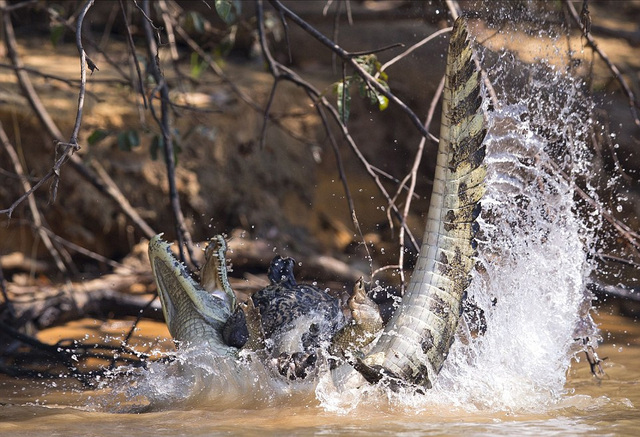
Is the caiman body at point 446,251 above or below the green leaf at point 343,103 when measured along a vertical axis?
below

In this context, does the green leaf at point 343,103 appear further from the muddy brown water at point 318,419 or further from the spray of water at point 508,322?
the muddy brown water at point 318,419

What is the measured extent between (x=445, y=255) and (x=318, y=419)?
2.25 ft

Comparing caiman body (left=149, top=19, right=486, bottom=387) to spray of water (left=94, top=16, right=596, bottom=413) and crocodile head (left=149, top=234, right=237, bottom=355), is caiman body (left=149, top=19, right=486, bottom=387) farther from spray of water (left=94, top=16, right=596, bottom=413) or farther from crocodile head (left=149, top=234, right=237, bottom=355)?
crocodile head (left=149, top=234, right=237, bottom=355)

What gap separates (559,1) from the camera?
4238 mm

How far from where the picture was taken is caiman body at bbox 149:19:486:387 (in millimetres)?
2754

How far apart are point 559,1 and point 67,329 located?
320 cm

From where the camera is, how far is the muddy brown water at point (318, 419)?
2.65 meters

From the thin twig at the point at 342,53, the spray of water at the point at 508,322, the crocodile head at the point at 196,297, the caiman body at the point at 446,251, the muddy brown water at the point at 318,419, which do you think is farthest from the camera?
the thin twig at the point at 342,53

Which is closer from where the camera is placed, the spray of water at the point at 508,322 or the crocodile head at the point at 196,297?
the spray of water at the point at 508,322

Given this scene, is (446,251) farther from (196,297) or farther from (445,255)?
(196,297)

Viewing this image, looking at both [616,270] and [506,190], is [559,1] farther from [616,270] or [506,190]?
[616,270]

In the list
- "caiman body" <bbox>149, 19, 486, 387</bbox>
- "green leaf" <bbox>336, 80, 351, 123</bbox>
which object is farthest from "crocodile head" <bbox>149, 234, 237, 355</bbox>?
"green leaf" <bbox>336, 80, 351, 123</bbox>

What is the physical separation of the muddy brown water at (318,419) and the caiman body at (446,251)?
0.17 metres

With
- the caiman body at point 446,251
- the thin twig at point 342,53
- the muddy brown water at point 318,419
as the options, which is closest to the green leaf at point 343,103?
the thin twig at point 342,53
